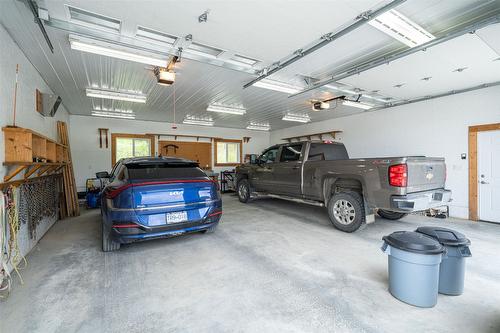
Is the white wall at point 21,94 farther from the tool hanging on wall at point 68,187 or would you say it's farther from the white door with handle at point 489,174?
the white door with handle at point 489,174

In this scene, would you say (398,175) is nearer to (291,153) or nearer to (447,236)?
(447,236)

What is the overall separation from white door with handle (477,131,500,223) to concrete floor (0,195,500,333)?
5.40ft

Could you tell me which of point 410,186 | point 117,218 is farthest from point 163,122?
point 410,186

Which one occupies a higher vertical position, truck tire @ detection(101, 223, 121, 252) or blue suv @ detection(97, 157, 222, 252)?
blue suv @ detection(97, 157, 222, 252)

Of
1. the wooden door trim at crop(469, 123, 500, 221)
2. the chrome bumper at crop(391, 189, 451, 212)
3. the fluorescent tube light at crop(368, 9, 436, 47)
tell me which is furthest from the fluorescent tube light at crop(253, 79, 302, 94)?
the wooden door trim at crop(469, 123, 500, 221)

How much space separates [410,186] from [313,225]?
1.98 meters

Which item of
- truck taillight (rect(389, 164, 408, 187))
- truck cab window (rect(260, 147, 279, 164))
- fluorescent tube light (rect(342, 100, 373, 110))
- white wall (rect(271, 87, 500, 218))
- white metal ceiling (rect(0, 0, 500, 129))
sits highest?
white metal ceiling (rect(0, 0, 500, 129))

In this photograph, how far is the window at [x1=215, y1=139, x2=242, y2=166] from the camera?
37.2ft

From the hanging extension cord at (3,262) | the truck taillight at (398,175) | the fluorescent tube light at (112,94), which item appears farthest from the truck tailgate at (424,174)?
the fluorescent tube light at (112,94)

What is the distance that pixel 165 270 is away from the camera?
9.11 ft

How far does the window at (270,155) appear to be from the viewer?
625 cm

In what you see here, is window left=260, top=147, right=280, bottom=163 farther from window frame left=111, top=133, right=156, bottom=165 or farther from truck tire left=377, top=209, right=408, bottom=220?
window frame left=111, top=133, right=156, bottom=165

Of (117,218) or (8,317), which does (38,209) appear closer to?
(117,218)

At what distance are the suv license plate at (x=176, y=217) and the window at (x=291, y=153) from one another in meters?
3.14
